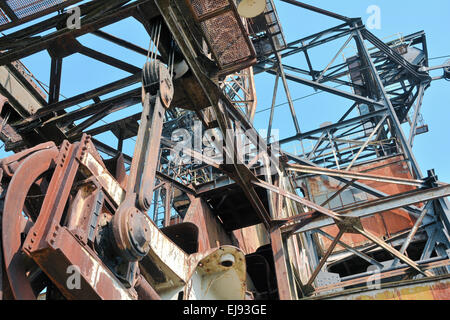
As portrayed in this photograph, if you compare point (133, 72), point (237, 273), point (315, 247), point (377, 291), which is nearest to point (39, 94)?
point (133, 72)

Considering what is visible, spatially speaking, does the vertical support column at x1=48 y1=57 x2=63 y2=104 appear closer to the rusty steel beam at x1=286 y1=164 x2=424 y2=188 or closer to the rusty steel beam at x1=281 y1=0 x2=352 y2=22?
the rusty steel beam at x1=286 y1=164 x2=424 y2=188

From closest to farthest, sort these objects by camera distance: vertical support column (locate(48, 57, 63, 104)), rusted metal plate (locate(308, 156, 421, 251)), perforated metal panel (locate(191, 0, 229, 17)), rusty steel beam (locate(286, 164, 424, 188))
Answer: perforated metal panel (locate(191, 0, 229, 17)) < vertical support column (locate(48, 57, 63, 104)) < rusty steel beam (locate(286, 164, 424, 188)) < rusted metal plate (locate(308, 156, 421, 251))

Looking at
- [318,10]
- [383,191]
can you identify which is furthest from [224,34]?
[383,191]

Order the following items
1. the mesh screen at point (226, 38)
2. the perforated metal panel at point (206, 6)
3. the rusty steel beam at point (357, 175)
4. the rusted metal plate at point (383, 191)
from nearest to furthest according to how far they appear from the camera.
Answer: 1. the perforated metal panel at point (206, 6)
2. the mesh screen at point (226, 38)
3. the rusty steel beam at point (357, 175)
4. the rusted metal plate at point (383, 191)

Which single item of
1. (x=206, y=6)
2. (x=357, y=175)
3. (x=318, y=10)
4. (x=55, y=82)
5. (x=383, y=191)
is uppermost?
(x=318, y=10)

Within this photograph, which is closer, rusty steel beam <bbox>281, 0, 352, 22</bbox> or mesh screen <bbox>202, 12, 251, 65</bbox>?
mesh screen <bbox>202, 12, 251, 65</bbox>

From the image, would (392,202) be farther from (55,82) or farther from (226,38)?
(55,82)

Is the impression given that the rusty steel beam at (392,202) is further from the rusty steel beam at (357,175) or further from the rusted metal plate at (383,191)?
the rusted metal plate at (383,191)

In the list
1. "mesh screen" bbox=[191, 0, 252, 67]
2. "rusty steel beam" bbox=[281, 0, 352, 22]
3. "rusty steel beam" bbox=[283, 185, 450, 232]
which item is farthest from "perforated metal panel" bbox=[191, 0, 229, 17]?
"rusty steel beam" bbox=[281, 0, 352, 22]

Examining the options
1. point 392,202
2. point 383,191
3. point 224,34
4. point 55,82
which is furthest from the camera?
point 383,191

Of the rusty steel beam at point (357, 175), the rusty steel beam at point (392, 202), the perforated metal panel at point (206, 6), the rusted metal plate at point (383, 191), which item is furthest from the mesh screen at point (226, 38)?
the rusted metal plate at point (383, 191)

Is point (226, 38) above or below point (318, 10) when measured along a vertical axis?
below

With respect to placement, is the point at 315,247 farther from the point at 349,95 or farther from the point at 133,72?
the point at 133,72

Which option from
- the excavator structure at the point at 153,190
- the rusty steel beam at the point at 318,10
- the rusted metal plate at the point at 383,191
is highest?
the rusty steel beam at the point at 318,10
